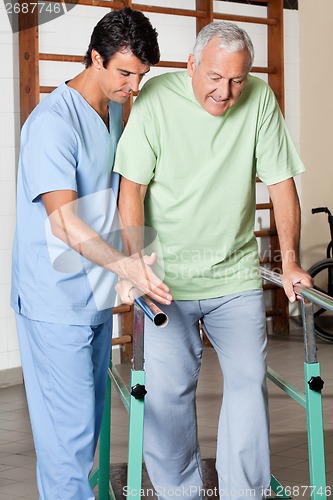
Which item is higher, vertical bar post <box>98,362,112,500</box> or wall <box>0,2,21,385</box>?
wall <box>0,2,21,385</box>

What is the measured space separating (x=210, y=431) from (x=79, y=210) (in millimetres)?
2185

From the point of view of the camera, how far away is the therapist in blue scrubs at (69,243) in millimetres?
2295

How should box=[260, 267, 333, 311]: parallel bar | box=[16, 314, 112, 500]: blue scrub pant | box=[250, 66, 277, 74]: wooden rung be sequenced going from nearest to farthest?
box=[260, 267, 333, 311]: parallel bar < box=[16, 314, 112, 500]: blue scrub pant < box=[250, 66, 277, 74]: wooden rung

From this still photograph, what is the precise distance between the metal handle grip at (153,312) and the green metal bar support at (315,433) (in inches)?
19.1

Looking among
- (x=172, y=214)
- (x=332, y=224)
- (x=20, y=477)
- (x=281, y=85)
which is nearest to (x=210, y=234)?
(x=172, y=214)

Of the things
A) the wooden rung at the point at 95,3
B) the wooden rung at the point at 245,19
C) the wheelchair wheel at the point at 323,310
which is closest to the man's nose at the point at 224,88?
the wooden rung at the point at 95,3

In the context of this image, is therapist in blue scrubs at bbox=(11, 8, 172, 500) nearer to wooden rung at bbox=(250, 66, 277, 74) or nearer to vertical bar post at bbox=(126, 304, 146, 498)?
vertical bar post at bbox=(126, 304, 146, 498)

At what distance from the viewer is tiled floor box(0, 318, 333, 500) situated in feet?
11.8

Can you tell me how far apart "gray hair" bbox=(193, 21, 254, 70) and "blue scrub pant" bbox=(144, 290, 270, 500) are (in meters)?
0.66

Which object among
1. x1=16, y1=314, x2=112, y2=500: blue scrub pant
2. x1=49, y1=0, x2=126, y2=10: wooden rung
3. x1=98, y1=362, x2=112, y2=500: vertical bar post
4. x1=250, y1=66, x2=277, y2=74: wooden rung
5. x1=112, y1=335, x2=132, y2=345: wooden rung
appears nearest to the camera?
x1=16, y1=314, x2=112, y2=500: blue scrub pant

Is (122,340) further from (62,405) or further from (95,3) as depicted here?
(62,405)

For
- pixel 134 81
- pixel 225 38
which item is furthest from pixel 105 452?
pixel 225 38

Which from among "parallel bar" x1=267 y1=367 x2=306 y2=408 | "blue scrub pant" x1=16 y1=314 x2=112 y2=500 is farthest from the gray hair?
"parallel bar" x1=267 y1=367 x2=306 y2=408

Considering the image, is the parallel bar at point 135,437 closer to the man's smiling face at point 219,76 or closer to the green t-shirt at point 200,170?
the green t-shirt at point 200,170
